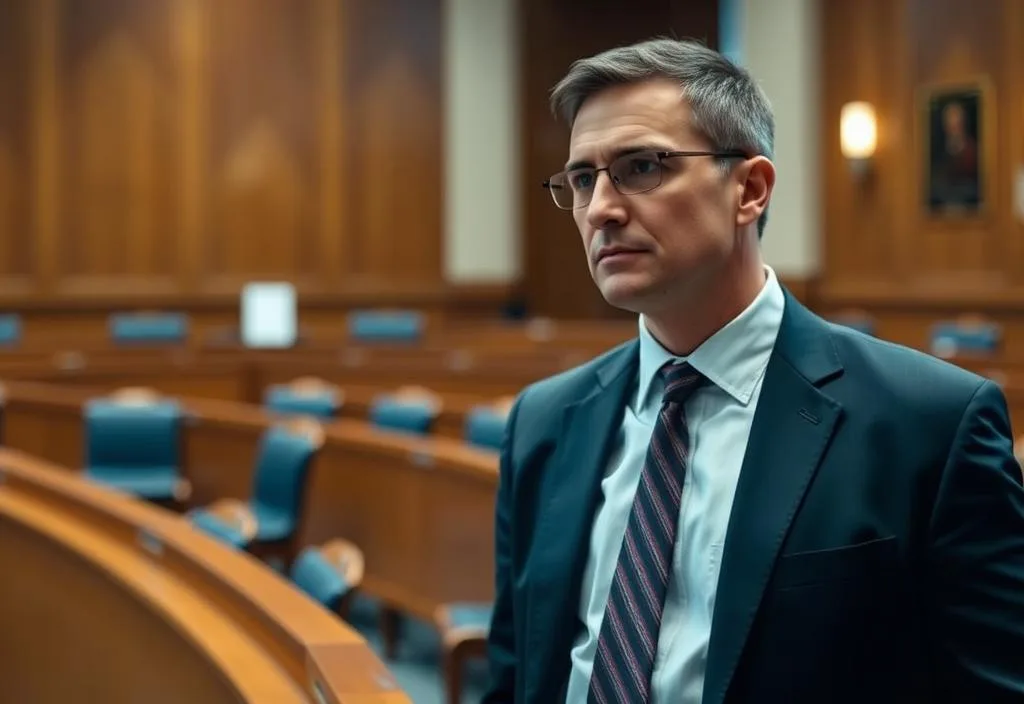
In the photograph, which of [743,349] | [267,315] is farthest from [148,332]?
[743,349]

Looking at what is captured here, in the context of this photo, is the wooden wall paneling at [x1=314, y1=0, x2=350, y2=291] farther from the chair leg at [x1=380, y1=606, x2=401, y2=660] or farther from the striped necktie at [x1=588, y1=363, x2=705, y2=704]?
the striped necktie at [x1=588, y1=363, x2=705, y2=704]

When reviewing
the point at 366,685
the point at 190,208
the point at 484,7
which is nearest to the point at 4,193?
the point at 190,208

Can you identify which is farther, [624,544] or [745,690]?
[624,544]

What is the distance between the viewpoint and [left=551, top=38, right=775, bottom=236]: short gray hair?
155 cm

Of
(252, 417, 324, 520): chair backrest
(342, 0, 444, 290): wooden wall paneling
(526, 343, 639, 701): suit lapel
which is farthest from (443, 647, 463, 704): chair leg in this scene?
(342, 0, 444, 290): wooden wall paneling

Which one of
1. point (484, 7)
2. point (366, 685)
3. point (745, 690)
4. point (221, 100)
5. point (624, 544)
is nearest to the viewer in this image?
point (745, 690)

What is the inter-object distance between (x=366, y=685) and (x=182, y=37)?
12.0 m

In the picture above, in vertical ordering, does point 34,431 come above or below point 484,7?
below

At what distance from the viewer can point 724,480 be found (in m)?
1.51

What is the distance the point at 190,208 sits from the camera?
1302 centimetres

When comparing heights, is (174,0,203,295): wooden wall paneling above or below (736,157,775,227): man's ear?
above

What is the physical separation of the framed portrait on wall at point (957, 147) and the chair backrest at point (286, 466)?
23.8ft

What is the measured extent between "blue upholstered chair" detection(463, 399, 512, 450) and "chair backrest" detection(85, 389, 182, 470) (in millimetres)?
1773

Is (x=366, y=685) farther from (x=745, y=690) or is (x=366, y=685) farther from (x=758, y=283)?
(x=758, y=283)
